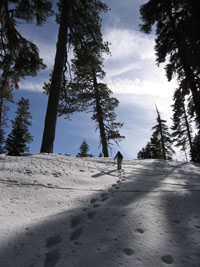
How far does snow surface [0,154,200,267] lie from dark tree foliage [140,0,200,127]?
6859 millimetres

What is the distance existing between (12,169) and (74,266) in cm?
316

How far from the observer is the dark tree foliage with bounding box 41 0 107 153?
6223mm

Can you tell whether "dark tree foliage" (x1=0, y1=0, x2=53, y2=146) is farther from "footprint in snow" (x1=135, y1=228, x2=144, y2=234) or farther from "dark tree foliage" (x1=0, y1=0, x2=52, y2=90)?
"footprint in snow" (x1=135, y1=228, x2=144, y2=234)

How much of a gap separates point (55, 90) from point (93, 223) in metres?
5.97

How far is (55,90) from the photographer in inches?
261

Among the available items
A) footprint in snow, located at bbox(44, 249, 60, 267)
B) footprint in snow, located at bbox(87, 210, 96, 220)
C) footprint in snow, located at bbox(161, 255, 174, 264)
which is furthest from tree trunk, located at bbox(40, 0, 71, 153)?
footprint in snow, located at bbox(161, 255, 174, 264)

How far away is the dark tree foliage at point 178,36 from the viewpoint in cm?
661

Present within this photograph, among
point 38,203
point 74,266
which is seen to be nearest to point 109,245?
point 74,266

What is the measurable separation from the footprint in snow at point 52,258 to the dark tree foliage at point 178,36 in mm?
8205

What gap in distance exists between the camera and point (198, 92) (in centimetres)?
814

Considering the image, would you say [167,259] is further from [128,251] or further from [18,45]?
[18,45]

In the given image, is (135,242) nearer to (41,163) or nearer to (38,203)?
(38,203)

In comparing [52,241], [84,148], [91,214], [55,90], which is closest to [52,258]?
[52,241]

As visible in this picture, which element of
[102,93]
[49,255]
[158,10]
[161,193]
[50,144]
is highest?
[158,10]
